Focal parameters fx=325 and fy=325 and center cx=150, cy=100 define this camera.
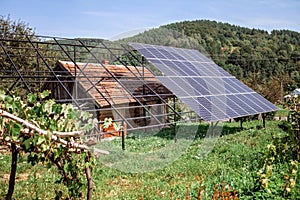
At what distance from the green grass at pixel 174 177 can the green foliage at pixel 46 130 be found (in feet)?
8.20

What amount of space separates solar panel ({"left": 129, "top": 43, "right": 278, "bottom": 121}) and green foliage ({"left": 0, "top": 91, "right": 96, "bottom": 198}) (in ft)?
24.2

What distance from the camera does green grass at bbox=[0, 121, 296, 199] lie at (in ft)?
20.0

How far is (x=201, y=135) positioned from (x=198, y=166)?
17.9ft

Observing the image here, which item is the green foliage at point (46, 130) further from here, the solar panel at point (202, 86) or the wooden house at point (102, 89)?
the wooden house at point (102, 89)

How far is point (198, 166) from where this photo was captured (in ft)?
26.9

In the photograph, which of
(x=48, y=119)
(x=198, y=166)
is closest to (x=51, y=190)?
(x=198, y=166)

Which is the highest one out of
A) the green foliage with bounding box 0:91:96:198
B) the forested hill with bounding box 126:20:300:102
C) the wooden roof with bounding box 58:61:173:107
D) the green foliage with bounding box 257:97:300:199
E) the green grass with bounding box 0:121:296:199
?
the forested hill with bounding box 126:20:300:102

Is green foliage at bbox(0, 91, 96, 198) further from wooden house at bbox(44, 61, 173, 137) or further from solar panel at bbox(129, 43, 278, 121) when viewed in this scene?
wooden house at bbox(44, 61, 173, 137)

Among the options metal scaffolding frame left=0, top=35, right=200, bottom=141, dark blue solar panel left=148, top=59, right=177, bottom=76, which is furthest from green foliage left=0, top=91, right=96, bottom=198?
dark blue solar panel left=148, top=59, right=177, bottom=76

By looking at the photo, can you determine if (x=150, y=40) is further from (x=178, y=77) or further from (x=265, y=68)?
(x=265, y=68)

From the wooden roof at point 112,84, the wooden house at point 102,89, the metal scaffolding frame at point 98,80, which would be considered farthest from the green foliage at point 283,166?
the wooden roof at point 112,84

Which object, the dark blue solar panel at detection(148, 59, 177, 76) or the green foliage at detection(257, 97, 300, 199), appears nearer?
the green foliage at detection(257, 97, 300, 199)

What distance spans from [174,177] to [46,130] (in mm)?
5225

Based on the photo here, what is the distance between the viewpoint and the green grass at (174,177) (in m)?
6.10
